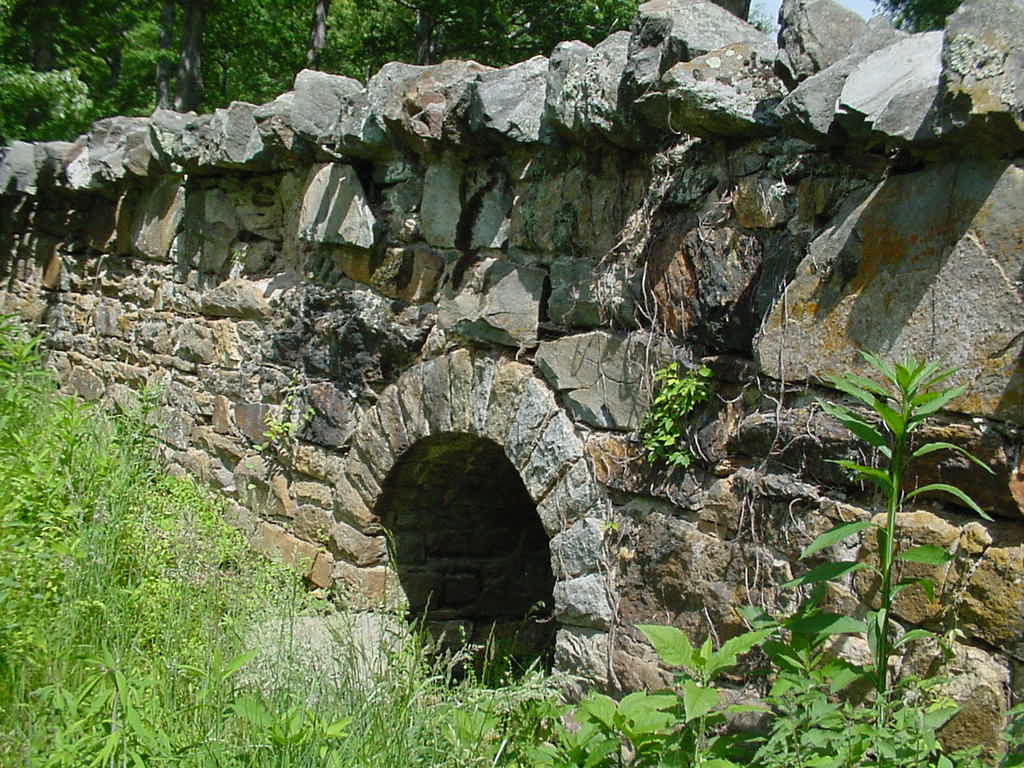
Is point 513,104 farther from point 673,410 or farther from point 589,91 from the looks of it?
point 673,410

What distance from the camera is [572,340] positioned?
3.46m

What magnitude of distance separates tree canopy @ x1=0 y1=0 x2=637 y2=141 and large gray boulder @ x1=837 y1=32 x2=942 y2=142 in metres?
8.90

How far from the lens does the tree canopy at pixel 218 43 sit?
34.7 ft

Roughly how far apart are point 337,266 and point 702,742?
2934 mm

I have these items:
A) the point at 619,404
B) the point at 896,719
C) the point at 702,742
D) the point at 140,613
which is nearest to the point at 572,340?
the point at 619,404

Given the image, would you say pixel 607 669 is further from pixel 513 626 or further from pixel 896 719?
pixel 513 626

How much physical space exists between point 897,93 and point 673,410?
1.15m

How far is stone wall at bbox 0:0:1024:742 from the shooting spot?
2.29 meters

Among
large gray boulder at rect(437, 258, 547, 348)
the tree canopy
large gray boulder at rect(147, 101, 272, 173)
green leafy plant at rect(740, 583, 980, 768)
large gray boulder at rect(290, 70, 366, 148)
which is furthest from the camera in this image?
the tree canopy

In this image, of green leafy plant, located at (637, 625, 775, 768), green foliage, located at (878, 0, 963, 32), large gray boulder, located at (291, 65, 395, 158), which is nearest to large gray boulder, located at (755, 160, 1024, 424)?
green leafy plant, located at (637, 625, 775, 768)

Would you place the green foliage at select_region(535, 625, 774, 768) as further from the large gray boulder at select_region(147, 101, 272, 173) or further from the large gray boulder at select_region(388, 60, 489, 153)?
the large gray boulder at select_region(147, 101, 272, 173)

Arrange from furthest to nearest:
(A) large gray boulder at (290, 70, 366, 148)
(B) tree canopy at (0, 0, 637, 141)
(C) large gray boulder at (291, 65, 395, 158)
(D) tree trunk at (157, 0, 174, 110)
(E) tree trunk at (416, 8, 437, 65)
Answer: (D) tree trunk at (157, 0, 174, 110), (E) tree trunk at (416, 8, 437, 65), (B) tree canopy at (0, 0, 637, 141), (A) large gray boulder at (290, 70, 366, 148), (C) large gray boulder at (291, 65, 395, 158)

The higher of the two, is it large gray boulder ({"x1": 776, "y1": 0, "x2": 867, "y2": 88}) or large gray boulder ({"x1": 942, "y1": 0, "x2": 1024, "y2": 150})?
large gray boulder ({"x1": 776, "y1": 0, "x2": 867, "y2": 88})

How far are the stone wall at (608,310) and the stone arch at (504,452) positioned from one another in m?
0.01
